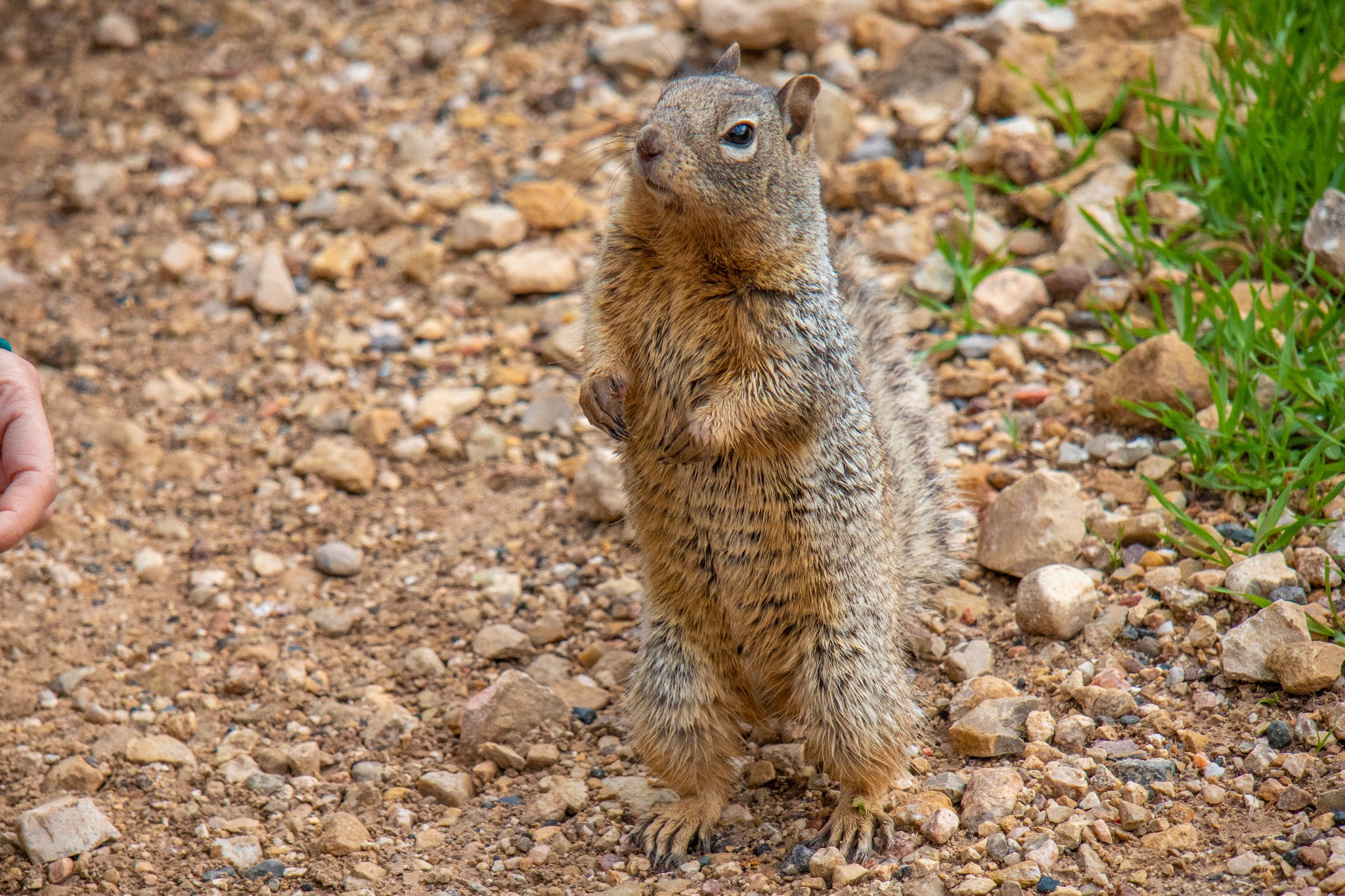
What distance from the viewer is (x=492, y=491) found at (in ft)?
15.4

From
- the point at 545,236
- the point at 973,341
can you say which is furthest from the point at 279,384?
the point at 973,341

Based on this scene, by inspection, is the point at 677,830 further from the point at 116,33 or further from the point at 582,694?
the point at 116,33

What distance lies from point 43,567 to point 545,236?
2.52 m

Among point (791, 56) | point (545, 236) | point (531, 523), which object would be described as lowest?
point (531, 523)

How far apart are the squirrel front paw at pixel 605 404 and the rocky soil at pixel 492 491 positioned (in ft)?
2.64

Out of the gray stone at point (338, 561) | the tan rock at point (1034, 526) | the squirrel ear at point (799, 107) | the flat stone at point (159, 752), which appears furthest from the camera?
the gray stone at point (338, 561)

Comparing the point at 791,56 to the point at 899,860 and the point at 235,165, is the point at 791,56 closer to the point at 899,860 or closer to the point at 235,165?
the point at 235,165

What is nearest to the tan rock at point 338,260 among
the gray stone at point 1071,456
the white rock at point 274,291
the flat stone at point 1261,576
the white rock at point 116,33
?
the white rock at point 274,291

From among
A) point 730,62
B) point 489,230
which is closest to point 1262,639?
point 730,62

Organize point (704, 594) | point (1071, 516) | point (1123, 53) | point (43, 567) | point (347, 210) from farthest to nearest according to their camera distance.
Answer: point (347, 210) < point (1123, 53) < point (43, 567) < point (1071, 516) < point (704, 594)

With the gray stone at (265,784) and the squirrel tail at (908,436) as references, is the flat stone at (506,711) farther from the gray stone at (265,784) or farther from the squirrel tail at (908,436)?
the squirrel tail at (908,436)

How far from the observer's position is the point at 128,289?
17.9 ft

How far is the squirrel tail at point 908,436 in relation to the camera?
3.85 meters

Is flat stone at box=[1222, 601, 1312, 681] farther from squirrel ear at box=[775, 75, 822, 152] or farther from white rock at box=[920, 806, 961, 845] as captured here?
squirrel ear at box=[775, 75, 822, 152]
